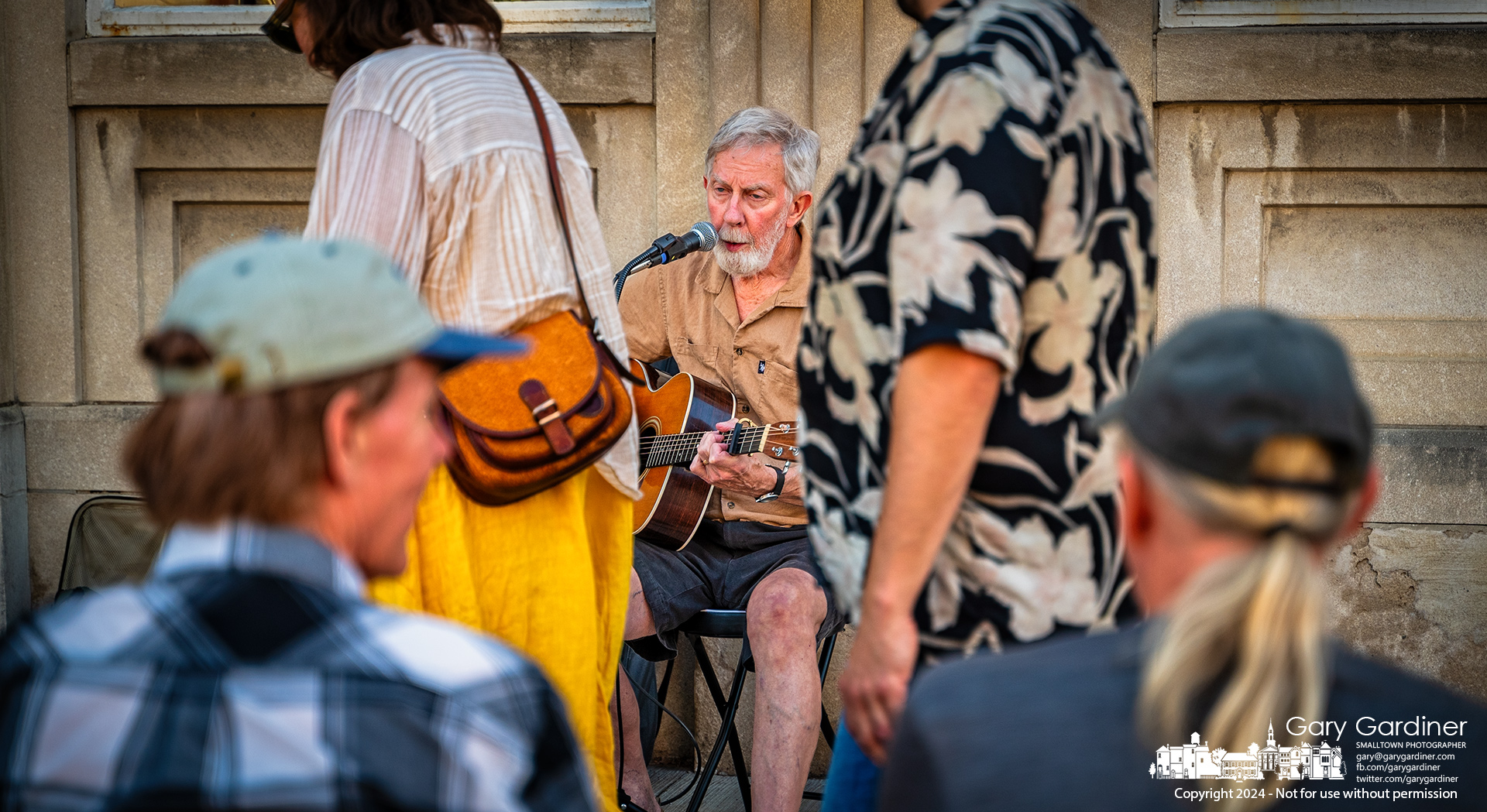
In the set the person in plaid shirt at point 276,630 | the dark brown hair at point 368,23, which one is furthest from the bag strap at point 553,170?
the person in plaid shirt at point 276,630

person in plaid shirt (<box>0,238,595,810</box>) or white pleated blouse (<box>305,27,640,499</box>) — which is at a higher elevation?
white pleated blouse (<box>305,27,640,499</box>)

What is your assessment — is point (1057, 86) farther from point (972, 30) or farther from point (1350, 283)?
point (1350, 283)

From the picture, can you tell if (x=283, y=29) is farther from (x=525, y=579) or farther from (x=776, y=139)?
(x=776, y=139)

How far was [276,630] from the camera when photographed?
99 cm

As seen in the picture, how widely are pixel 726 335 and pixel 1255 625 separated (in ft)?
8.45

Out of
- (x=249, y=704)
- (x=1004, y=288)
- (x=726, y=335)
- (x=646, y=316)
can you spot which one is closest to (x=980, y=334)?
(x=1004, y=288)

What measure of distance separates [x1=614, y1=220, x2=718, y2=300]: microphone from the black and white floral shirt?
1.73 meters

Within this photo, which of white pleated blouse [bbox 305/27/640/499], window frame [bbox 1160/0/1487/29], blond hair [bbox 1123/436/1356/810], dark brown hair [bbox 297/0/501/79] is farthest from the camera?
window frame [bbox 1160/0/1487/29]

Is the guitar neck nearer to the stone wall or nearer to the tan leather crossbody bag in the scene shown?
the stone wall

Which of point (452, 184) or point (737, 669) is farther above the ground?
point (452, 184)

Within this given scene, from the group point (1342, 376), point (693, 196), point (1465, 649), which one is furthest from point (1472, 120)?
point (1342, 376)

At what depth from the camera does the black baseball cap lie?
1.00 m

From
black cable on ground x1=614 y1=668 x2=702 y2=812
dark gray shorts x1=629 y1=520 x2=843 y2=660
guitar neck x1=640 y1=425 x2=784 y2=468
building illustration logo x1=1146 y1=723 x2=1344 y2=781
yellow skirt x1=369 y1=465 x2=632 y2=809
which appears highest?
guitar neck x1=640 y1=425 x2=784 y2=468

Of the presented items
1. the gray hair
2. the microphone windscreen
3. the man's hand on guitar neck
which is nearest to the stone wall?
the gray hair
